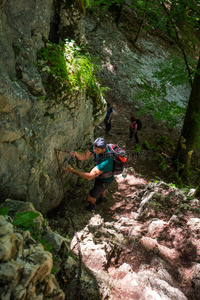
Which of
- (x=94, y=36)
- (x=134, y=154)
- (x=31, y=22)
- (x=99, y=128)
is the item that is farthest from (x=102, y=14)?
(x=31, y=22)

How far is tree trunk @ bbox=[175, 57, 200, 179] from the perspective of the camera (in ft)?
28.7

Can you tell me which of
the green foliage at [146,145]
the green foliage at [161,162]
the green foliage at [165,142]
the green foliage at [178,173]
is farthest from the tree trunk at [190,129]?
the green foliage at [165,142]

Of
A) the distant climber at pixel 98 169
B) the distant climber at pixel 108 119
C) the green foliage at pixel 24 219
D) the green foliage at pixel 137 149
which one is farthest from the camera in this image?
the green foliage at pixel 137 149

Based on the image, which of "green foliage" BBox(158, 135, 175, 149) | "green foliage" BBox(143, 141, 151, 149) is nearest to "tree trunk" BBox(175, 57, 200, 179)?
"green foliage" BBox(143, 141, 151, 149)

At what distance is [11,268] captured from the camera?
5.84ft

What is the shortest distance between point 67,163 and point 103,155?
1.05m

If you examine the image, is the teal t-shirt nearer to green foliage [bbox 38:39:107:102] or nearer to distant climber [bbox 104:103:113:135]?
green foliage [bbox 38:39:107:102]

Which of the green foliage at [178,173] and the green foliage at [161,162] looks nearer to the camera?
the green foliage at [178,173]

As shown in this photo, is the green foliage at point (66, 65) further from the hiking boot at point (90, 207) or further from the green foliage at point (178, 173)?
the green foliage at point (178, 173)

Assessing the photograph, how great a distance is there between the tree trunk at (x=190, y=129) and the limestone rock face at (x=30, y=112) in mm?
6326

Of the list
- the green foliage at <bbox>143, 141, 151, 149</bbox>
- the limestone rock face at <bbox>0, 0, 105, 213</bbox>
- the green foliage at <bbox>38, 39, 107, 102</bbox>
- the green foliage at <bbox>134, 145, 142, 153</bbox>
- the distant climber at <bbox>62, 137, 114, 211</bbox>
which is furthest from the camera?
the green foliage at <bbox>143, 141, 151, 149</bbox>

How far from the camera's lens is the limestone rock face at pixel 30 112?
10.6 feet

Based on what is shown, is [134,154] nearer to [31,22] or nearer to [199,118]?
[199,118]

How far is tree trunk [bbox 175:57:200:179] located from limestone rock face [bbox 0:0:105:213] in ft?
20.8
